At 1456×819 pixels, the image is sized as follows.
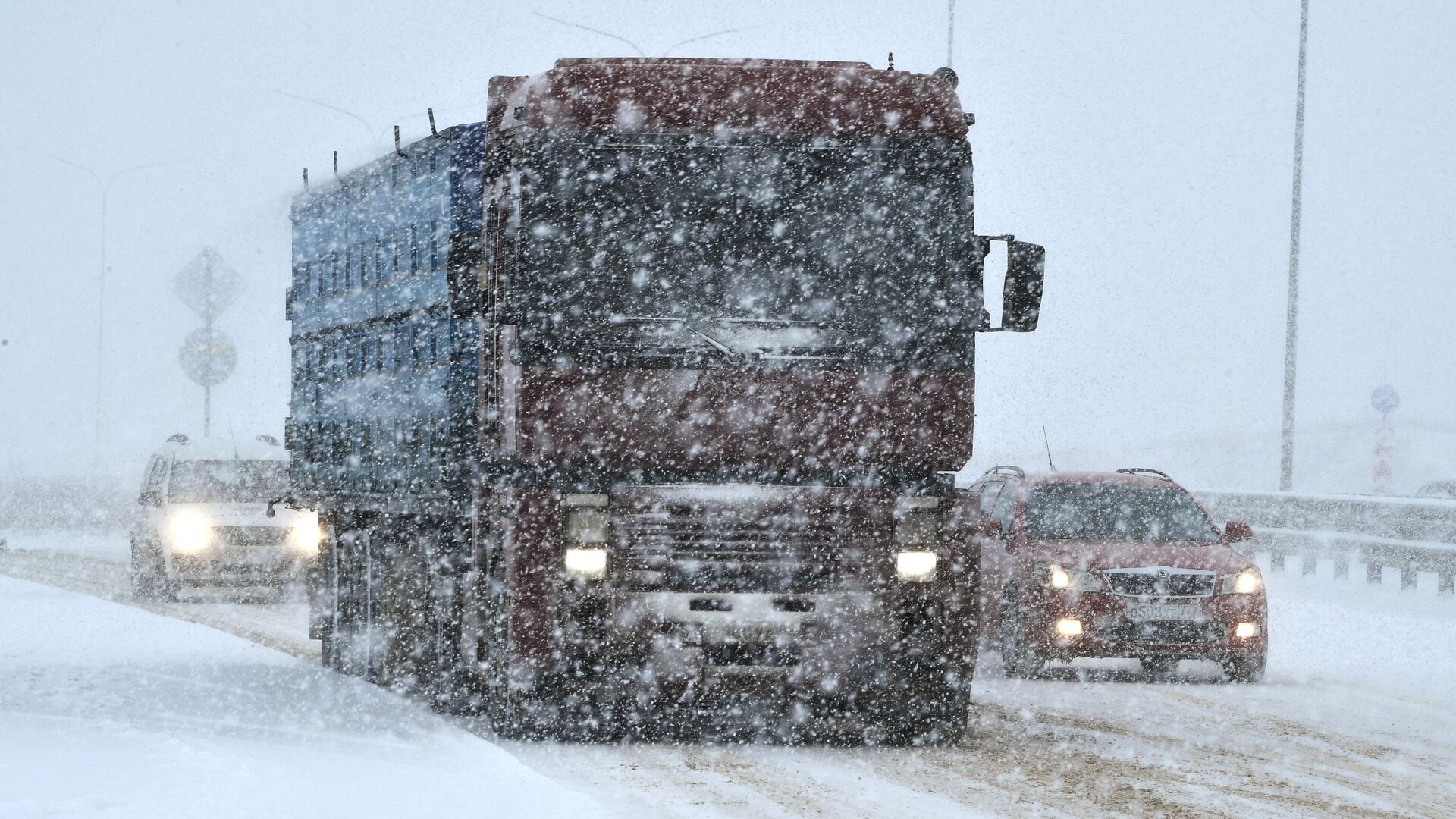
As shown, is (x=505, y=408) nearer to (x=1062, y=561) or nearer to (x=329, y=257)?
(x=329, y=257)

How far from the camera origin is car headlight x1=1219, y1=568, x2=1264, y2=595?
14711 millimetres

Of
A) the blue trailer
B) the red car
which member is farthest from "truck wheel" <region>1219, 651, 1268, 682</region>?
the blue trailer

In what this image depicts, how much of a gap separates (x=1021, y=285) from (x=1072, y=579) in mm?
4378

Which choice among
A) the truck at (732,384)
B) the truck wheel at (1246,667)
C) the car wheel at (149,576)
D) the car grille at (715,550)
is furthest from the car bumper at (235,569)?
the car grille at (715,550)

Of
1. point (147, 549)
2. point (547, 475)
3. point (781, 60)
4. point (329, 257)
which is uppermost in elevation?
point (781, 60)

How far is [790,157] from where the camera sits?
1066 cm

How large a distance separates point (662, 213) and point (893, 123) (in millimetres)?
1244

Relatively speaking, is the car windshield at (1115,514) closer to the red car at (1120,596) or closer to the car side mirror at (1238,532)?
the red car at (1120,596)

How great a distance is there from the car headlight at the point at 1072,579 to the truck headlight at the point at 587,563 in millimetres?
5074

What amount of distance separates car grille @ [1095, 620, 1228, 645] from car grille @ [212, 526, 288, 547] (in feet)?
36.1

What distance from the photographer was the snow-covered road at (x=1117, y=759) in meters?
8.96

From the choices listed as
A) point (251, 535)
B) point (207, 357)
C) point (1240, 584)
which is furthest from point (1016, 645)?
point (207, 357)

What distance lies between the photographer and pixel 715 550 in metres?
10.5

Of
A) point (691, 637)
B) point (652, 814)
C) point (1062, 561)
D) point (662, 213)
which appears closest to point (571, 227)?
point (662, 213)
